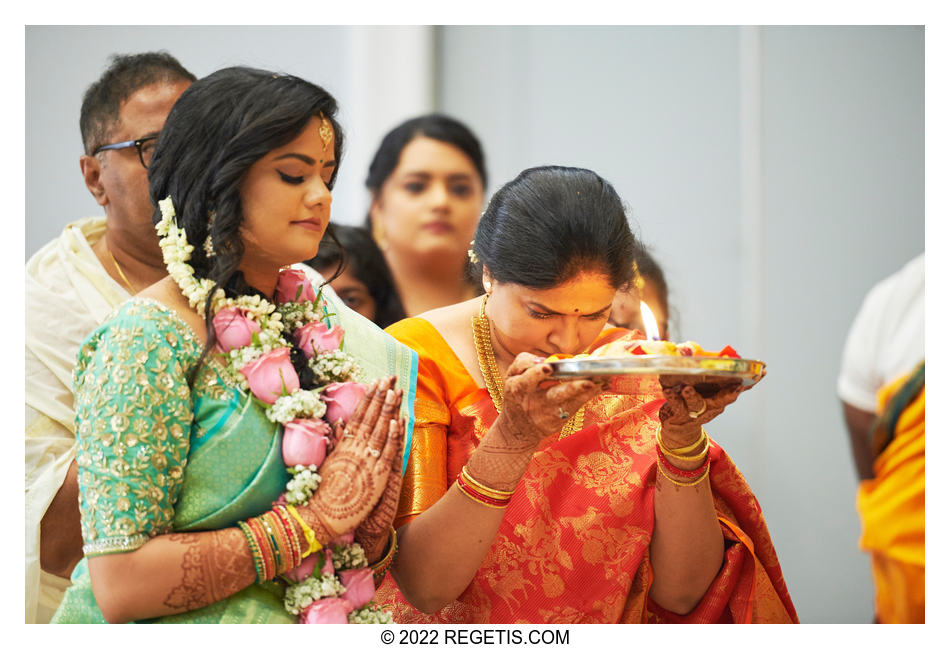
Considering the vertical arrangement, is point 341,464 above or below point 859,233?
below

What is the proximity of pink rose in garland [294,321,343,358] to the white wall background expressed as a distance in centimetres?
84

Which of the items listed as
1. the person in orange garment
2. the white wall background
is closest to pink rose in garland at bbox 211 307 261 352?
the white wall background

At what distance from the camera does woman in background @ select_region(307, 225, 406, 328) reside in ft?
11.6

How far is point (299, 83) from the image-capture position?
→ 210cm

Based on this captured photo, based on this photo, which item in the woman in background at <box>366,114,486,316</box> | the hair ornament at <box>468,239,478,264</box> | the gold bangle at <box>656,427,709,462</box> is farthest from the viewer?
the woman in background at <box>366,114,486,316</box>

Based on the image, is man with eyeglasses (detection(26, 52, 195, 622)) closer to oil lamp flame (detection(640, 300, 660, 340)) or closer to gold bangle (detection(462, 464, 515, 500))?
gold bangle (detection(462, 464, 515, 500))

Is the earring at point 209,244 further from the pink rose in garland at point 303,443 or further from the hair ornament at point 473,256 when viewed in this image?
the hair ornament at point 473,256

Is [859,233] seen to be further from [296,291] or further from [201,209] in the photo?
[201,209]

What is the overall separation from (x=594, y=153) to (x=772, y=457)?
1.30m

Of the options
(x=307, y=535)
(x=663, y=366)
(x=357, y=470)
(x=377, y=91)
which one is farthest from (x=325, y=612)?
(x=377, y=91)

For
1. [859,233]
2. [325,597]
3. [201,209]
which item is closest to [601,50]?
[859,233]

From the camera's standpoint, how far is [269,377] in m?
2.01

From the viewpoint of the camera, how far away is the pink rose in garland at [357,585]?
210 centimetres

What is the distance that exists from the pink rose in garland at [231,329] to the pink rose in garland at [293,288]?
185 mm
